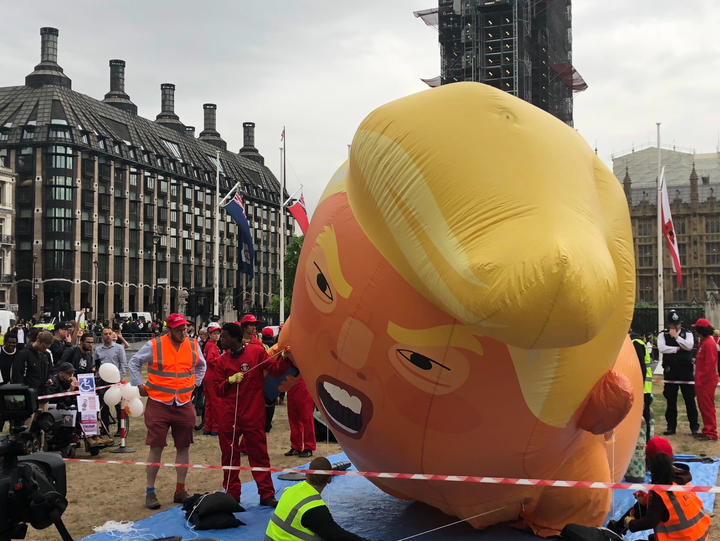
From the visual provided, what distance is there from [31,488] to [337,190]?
3223 mm

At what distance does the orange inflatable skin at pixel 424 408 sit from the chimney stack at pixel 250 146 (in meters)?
99.7

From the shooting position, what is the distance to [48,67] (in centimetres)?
6969

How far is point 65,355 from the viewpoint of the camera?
11695mm

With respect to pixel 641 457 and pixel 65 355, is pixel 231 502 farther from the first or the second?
pixel 65 355

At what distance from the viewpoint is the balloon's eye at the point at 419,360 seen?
4859 mm

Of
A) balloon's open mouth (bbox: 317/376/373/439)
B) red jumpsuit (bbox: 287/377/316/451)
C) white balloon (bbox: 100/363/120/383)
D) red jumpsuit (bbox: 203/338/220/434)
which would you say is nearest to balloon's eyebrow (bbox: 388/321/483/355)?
balloon's open mouth (bbox: 317/376/373/439)

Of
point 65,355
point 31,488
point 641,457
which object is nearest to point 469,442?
point 31,488

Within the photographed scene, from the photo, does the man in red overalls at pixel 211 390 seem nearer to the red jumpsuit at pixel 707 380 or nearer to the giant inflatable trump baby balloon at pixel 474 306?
the giant inflatable trump baby balloon at pixel 474 306

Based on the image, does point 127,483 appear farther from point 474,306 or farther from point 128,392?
point 474,306

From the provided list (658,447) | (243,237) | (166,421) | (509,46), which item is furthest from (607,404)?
(509,46)

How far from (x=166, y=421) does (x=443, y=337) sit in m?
4.06

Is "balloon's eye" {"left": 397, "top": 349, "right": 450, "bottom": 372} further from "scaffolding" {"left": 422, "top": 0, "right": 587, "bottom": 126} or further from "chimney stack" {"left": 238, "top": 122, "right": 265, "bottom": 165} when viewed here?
"chimney stack" {"left": 238, "top": 122, "right": 265, "bottom": 165}

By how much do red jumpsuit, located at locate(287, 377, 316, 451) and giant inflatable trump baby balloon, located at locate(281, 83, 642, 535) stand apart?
4219mm

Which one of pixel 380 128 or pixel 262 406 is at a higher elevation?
pixel 380 128
